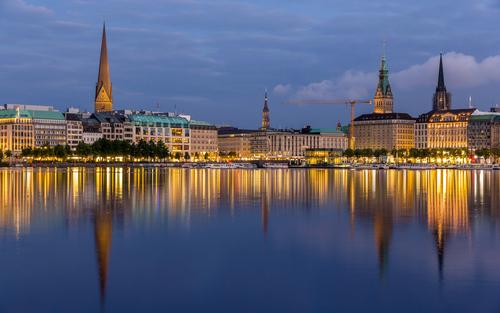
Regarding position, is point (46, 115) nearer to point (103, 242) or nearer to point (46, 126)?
point (46, 126)

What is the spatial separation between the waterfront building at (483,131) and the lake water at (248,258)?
493 ft

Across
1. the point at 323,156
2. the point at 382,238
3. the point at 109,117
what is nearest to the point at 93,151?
the point at 109,117

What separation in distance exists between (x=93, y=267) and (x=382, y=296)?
308 inches

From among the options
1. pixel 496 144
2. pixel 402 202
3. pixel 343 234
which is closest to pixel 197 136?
pixel 496 144

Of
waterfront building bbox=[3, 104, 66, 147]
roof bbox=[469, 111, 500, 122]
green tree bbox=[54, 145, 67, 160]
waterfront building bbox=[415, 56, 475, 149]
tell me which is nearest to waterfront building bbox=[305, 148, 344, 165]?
waterfront building bbox=[415, 56, 475, 149]

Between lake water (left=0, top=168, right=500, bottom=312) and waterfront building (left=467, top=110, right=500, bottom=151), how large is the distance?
150m

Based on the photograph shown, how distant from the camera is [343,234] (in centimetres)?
2748

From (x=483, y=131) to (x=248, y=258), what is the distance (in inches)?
6721

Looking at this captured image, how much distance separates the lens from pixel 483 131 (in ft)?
604

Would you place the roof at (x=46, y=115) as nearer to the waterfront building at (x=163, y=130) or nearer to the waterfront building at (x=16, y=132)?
the waterfront building at (x=16, y=132)

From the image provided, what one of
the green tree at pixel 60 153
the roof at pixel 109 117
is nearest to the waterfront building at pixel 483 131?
the roof at pixel 109 117

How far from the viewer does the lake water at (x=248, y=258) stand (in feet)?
56.5

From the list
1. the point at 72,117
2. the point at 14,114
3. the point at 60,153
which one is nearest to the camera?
the point at 60,153

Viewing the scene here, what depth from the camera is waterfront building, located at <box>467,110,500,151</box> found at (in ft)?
595
